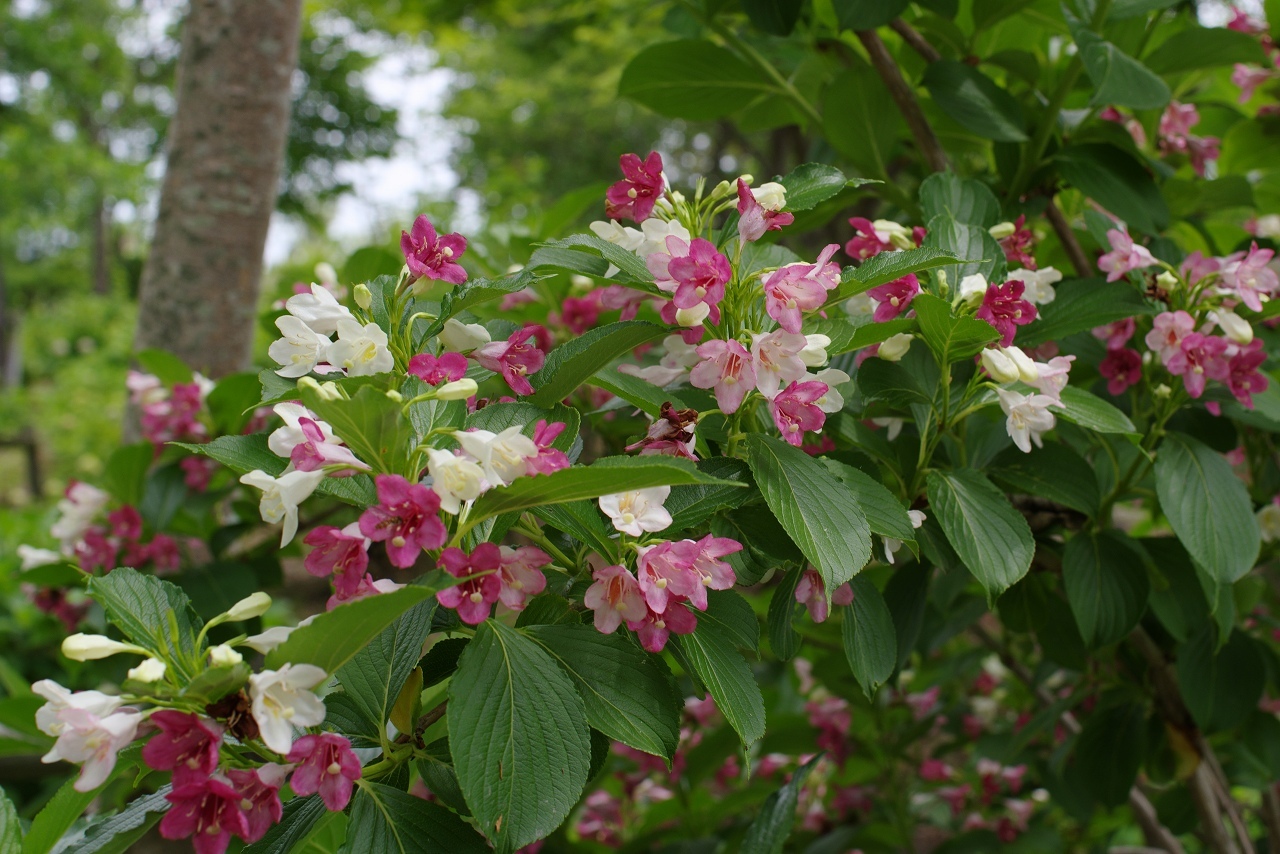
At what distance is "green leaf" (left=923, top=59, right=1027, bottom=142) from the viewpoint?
→ 46.9 inches

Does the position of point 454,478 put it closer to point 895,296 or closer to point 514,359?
point 514,359

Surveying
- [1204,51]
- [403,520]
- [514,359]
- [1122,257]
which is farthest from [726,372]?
[1204,51]

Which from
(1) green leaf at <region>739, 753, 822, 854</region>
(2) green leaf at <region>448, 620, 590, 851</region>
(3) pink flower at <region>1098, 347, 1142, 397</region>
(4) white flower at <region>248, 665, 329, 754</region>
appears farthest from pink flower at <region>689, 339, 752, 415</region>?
(3) pink flower at <region>1098, 347, 1142, 397</region>

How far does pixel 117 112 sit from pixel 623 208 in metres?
22.2

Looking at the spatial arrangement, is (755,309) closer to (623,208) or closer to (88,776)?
(623,208)

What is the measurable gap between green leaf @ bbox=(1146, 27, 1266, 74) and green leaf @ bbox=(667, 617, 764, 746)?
42.9 inches

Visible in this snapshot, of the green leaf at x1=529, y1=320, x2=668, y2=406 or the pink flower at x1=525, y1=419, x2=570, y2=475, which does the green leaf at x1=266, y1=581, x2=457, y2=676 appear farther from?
the green leaf at x1=529, y1=320, x2=668, y2=406

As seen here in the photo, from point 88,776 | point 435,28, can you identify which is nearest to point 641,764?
point 88,776

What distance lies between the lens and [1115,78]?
1.10m

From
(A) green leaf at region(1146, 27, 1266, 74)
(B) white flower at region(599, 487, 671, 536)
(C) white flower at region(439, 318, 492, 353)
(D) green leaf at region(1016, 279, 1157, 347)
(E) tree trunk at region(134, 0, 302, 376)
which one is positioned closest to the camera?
(B) white flower at region(599, 487, 671, 536)

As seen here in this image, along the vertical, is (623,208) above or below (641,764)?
above

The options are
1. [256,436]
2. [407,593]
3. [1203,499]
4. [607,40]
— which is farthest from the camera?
[607,40]

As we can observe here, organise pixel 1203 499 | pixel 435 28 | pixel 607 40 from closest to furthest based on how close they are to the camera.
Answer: pixel 1203 499
pixel 435 28
pixel 607 40

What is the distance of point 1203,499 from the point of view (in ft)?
3.43
